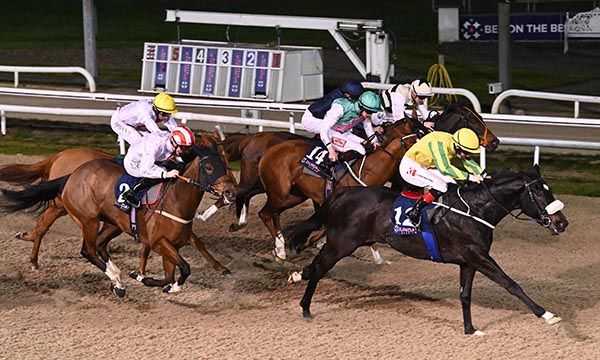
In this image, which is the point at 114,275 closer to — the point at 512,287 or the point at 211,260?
the point at 211,260

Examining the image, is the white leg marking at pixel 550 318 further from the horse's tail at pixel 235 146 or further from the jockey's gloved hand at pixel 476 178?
the horse's tail at pixel 235 146

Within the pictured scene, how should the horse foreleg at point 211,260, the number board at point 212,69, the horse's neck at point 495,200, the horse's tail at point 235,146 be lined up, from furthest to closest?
1. the number board at point 212,69
2. the horse's tail at point 235,146
3. the horse foreleg at point 211,260
4. the horse's neck at point 495,200

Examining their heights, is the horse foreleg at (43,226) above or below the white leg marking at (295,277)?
above

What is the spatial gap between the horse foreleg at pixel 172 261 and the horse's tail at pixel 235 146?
90.4 inches

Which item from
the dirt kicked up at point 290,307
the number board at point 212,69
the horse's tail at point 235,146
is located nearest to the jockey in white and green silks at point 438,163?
the dirt kicked up at point 290,307

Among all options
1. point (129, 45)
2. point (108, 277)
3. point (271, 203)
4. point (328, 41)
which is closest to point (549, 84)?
point (328, 41)

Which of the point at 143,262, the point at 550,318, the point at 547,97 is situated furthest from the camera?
the point at 547,97

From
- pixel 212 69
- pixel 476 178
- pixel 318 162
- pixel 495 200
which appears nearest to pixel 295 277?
pixel 318 162

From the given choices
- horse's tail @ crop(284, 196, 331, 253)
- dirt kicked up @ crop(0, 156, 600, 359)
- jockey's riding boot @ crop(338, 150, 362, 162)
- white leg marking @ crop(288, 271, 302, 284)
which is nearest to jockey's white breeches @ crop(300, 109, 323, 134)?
jockey's riding boot @ crop(338, 150, 362, 162)

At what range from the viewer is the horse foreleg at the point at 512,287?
7969 millimetres

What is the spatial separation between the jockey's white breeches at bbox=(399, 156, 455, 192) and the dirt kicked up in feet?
2.99

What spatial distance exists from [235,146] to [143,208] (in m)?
2.30

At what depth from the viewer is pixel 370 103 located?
32.0 ft

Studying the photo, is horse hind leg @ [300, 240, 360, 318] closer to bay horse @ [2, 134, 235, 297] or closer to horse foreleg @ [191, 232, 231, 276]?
bay horse @ [2, 134, 235, 297]
